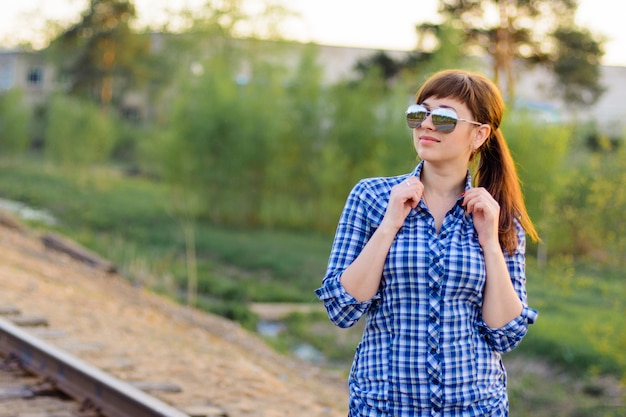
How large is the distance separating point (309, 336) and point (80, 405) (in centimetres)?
835

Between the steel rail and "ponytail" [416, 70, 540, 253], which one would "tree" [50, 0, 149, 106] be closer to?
the steel rail

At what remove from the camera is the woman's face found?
2.45 meters

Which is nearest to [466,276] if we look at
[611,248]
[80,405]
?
[80,405]

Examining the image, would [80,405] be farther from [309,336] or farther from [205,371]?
[309,336]

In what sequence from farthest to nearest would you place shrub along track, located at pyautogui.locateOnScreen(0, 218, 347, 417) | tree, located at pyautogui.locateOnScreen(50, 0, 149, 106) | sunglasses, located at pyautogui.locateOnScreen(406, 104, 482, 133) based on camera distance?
1. tree, located at pyautogui.locateOnScreen(50, 0, 149, 106)
2. shrub along track, located at pyautogui.locateOnScreen(0, 218, 347, 417)
3. sunglasses, located at pyautogui.locateOnScreen(406, 104, 482, 133)

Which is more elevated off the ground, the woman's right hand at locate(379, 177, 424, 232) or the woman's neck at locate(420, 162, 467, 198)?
the woman's neck at locate(420, 162, 467, 198)

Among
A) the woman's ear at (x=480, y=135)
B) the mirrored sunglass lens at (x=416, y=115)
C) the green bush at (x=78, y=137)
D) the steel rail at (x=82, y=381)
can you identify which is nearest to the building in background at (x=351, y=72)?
the green bush at (x=78, y=137)

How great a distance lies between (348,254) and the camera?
2414mm

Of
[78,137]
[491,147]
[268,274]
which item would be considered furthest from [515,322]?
[78,137]

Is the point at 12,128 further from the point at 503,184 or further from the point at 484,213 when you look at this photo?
the point at 484,213

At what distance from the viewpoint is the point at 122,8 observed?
56.2m

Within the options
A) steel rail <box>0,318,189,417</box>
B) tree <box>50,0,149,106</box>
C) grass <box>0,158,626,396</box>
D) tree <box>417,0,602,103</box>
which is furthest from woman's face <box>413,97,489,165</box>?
tree <box>50,0,149,106</box>

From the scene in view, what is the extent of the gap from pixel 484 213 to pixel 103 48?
187 ft

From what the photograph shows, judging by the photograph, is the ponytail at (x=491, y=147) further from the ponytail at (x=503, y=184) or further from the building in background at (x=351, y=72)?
the building in background at (x=351, y=72)
